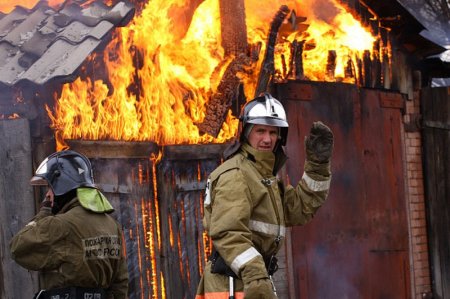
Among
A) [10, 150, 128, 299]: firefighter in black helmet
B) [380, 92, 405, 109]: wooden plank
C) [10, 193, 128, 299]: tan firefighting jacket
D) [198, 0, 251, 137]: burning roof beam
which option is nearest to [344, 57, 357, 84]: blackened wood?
[380, 92, 405, 109]: wooden plank

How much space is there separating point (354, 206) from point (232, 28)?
104 inches

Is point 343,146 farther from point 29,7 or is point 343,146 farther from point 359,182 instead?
point 29,7

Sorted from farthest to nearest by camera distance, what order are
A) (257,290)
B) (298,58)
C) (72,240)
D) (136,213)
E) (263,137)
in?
(298,58), (136,213), (263,137), (72,240), (257,290)

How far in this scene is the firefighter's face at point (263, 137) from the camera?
6.29 meters

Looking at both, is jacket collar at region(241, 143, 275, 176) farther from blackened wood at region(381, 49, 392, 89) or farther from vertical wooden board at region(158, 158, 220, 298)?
blackened wood at region(381, 49, 392, 89)

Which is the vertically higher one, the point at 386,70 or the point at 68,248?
the point at 386,70

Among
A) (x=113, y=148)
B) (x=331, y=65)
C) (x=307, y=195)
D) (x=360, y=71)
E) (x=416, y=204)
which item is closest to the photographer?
(x=307, y=195)

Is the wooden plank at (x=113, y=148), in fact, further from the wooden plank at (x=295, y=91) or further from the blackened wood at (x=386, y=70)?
the blackened wood at (x=386, y=70)

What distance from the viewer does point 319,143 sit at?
6.68m

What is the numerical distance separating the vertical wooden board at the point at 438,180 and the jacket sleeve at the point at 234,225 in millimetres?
5522

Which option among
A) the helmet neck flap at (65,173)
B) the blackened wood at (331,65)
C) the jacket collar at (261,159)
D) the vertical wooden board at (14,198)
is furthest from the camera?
the blackened wood at (331,65)

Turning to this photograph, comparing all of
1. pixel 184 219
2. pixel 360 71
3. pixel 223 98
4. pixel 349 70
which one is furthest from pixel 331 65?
pixel 184 219

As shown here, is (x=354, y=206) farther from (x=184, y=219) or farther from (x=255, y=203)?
(x=255, y=203)

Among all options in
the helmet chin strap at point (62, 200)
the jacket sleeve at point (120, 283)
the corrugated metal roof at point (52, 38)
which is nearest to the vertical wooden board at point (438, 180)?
the corrugated metal roof at point (52, 38)
